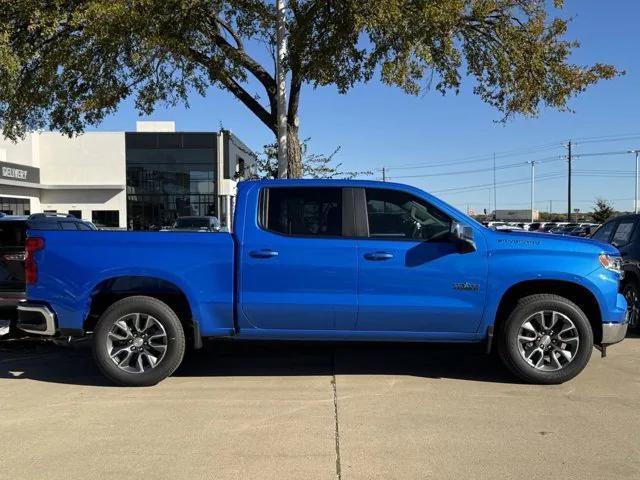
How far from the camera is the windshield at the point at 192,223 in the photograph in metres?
23.9

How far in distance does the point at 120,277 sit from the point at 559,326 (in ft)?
14.3

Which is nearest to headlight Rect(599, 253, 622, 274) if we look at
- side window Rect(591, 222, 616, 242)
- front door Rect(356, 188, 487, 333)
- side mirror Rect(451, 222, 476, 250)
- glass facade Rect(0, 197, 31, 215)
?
front door Rect(356, 188, 487, 333)

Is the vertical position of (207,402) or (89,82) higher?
(89,82)

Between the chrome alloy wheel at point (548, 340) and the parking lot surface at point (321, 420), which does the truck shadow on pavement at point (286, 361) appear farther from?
the chrome alloy wheel at point (548, 340)

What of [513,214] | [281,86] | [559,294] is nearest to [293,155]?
[281,86]

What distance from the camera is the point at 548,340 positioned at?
5.73 metres

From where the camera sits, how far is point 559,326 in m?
5.77

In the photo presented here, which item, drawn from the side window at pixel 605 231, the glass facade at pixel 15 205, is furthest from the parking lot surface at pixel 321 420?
the glass facade at pixel 15 205

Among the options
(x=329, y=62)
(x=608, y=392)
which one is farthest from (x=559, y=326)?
(x=329, y=62)

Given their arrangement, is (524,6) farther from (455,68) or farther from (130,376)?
(130,376)

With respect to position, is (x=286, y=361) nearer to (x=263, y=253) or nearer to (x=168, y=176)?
(x=263, y=253)

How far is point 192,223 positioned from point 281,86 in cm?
1405

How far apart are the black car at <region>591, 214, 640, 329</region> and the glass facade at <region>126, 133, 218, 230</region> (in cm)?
3800

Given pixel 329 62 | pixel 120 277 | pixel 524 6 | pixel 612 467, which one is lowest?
pixel 612 467
